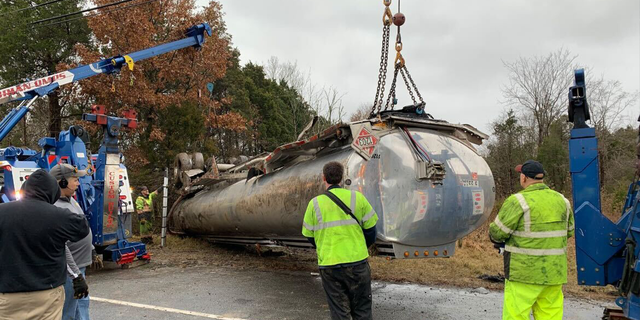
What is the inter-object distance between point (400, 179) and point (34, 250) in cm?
333

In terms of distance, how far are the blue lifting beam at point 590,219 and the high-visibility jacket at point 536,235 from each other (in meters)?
0.72

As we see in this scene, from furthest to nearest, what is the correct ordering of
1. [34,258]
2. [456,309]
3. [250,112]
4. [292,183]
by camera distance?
1. [250,112]
2. [292,183]
3. [456,309]
4. [34,258]

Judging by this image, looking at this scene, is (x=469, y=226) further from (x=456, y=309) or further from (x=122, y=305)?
(x=122, y=305)

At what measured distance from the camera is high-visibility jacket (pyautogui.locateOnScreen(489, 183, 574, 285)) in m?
3.36

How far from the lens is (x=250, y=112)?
24734mm

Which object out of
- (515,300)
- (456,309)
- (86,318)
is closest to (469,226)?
(456,309)

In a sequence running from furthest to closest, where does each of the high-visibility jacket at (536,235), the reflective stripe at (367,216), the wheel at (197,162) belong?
the wheel at (197,162)
the reflective stripe at (367,216)
the high-visibility jacket at (536,235)

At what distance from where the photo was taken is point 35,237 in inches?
112

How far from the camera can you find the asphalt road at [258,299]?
4.88 meters

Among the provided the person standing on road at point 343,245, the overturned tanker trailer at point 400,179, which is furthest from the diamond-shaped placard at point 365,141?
the person standing on road at point 343,245

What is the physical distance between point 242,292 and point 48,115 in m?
15.6

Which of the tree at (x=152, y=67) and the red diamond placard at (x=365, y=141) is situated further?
the tree at (x=152, y=67)

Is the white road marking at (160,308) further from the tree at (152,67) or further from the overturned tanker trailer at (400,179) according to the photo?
the tree at (152,67)

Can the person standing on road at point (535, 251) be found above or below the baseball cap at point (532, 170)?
below
